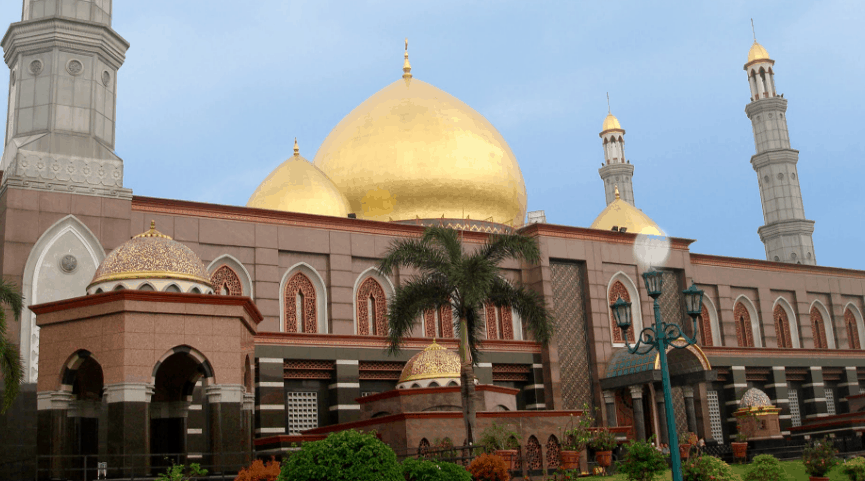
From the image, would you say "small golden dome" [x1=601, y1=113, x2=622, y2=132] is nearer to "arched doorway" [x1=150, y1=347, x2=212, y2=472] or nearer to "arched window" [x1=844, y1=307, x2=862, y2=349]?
"arched window" [x1=844, y1=307, x2=862, y2=349]

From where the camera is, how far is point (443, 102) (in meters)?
35.2

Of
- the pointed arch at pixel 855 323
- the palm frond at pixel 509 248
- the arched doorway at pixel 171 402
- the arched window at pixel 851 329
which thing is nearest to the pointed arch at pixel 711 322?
the arched window at pixel 851 329

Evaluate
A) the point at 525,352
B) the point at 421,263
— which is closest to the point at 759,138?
the point at 525,352

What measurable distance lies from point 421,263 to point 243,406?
538 cm

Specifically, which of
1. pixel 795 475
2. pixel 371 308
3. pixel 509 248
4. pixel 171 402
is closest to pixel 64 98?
pixel 171 402

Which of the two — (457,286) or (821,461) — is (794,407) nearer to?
(821,461)

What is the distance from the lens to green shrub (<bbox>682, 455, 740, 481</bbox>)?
16.1m

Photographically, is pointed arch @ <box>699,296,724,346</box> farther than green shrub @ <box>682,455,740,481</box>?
Yes

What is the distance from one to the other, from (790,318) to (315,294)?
805 inches

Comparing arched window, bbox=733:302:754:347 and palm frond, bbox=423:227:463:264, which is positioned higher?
palm frond, bbox=423:227:463:264


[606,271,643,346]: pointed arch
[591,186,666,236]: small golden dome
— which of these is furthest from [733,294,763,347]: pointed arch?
[606,271,643,346]: pointed arch

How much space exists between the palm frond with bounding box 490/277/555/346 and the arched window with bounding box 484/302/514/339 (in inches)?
328

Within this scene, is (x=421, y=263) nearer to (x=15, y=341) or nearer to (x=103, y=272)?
(x=103, y=272)

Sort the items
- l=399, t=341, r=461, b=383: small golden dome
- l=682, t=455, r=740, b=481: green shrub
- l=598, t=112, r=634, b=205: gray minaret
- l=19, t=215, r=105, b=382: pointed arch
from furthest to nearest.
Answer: l=598, t=112, r=634, b=205: gray minaret, l=399, t=341, r=461, b=383: small golden dome, l=19, t=215, r=105, b=382: pointed arch, l=682, t=455, r=740, b=481: green shrub
